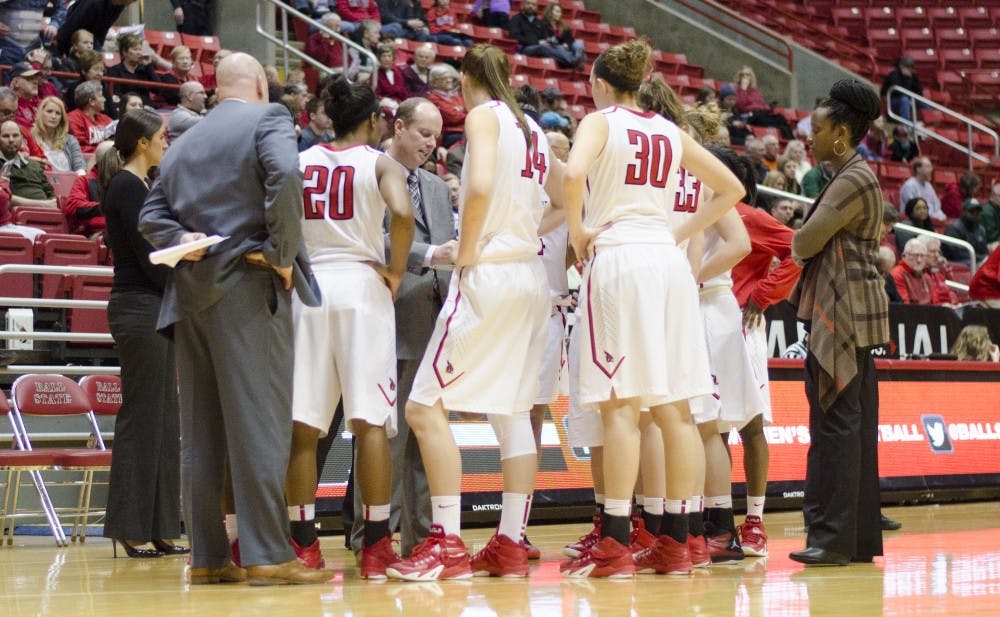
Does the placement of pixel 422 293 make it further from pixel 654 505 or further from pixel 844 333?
pixel 844 333

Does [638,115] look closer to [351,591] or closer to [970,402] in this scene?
[351,591]

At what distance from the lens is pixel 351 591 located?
487 cm

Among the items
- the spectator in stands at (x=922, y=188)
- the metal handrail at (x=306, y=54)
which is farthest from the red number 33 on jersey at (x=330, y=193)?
the spectator in stands at (x=922, y=188)

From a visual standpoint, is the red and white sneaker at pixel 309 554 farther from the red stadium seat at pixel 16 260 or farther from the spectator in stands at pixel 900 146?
the spectator in stands at pixel 900 146

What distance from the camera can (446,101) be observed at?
14.8m

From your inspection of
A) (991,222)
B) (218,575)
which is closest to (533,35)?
(991,222)

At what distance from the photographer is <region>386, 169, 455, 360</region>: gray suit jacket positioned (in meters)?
6.16

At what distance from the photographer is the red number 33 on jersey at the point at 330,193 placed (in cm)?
539

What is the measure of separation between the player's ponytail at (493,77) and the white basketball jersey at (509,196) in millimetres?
31

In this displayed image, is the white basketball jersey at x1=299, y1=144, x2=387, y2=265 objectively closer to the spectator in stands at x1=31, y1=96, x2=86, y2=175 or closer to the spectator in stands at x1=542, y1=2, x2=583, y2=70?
the spectator in stands at x1=31, y1=96, x2=86, y2=175

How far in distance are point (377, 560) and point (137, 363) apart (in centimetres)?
189

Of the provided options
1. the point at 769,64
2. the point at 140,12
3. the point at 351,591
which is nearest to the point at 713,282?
the point at 351,591

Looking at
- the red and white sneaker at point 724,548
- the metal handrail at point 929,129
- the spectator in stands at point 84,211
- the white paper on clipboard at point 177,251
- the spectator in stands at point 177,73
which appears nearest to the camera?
the white paper on clipboard at point 177,251

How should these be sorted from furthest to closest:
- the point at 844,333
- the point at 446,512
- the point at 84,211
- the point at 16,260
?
1. the point at 84,211
2. the point at 16,260
3. the point at 844,333
4. the point at 446,512
